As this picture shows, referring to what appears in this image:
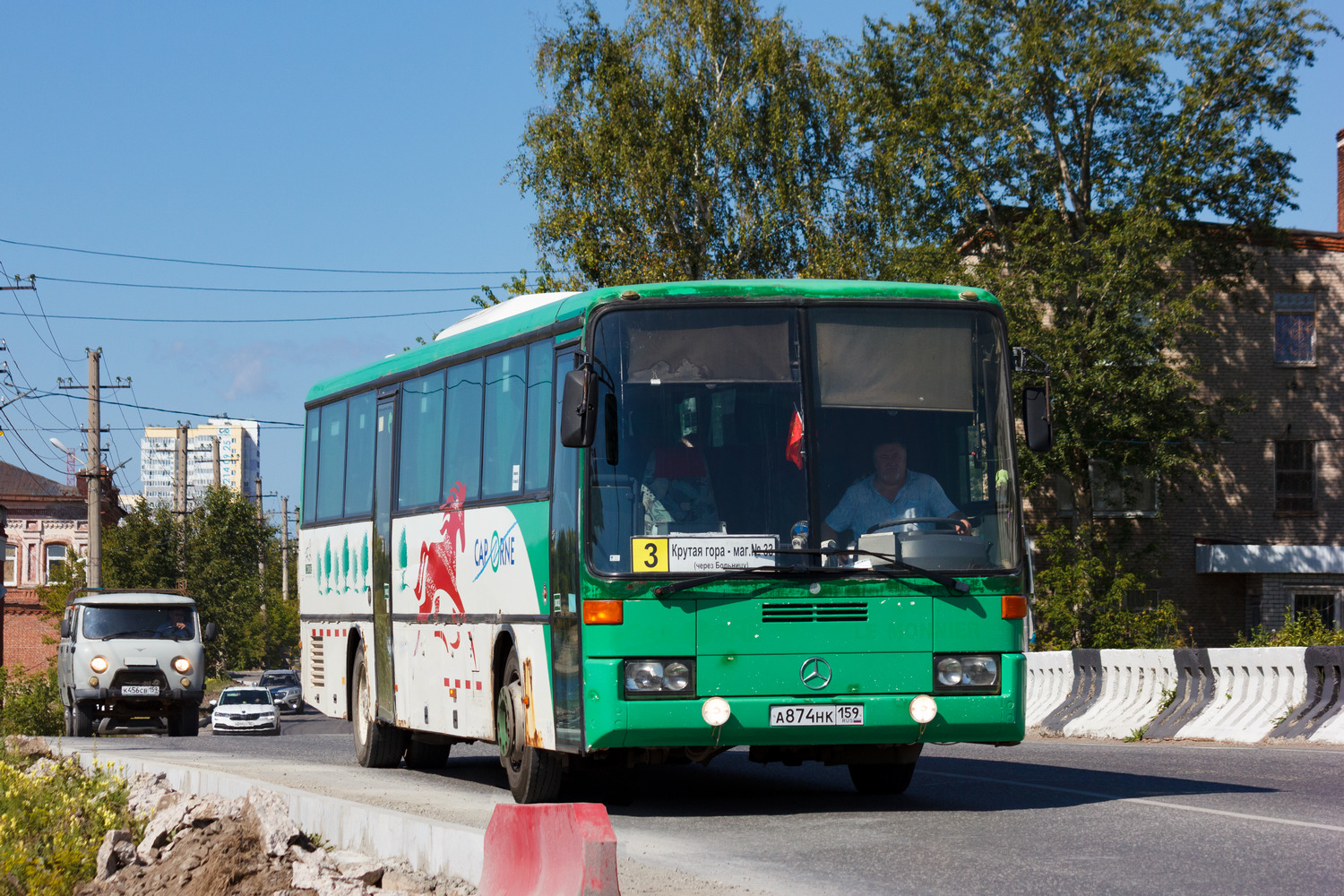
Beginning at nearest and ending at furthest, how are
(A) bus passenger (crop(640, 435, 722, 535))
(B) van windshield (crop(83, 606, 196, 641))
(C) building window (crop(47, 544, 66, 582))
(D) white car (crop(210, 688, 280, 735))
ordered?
1. (A) bus passenger (crop(640, 435, 722, 535))
2. (B) van windshield (crop(83, 606, 196, 641))
3. (D) white car (crop(210, 688, 280, 735))
4. (C) building window (crop(47, 544, 66, 582))

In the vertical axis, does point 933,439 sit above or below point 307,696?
above

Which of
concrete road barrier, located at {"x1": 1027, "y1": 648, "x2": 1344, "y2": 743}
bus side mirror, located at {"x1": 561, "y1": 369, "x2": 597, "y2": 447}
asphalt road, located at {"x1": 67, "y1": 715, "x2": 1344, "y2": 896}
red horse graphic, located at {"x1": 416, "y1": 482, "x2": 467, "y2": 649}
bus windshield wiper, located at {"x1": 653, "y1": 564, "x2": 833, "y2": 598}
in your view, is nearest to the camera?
asphalt road, located at {"x1": 67, "y1": 715, "x2": 1344, "y2": 896}

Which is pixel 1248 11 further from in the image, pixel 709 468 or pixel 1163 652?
pixel 709 468

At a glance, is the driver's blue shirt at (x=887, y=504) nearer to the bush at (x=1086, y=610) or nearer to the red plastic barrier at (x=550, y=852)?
the red plastic barrier at (x=550, y=852)

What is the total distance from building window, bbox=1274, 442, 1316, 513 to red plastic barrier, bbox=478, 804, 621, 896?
44.3 m

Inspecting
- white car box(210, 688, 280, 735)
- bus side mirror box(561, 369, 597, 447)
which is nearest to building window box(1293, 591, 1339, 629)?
white car box(210, 688, 280, 735)

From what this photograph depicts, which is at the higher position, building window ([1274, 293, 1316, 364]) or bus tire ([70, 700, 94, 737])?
building window ([1274, 293, 1316, 364])

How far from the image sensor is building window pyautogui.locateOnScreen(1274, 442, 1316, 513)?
48062mm

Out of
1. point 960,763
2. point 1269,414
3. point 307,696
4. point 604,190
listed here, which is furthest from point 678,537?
point 1269,414

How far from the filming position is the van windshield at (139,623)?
30469 mm

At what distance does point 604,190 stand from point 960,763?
3171cm

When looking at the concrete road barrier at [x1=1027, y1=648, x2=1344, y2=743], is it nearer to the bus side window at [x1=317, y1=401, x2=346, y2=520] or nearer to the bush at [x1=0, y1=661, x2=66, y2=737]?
the bus side window at [x1=317, y1=401, x2=346, y2=520]

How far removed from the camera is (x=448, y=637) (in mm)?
13414

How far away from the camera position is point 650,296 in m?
10.8
